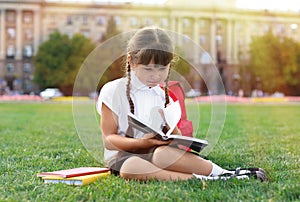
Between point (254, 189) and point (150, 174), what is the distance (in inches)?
23.6

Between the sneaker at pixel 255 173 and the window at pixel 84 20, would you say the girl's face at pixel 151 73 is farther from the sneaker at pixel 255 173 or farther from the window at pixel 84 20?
the window at pixel 84 20

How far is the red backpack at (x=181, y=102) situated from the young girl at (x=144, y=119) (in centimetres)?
12

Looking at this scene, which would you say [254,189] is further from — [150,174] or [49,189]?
[49,189]

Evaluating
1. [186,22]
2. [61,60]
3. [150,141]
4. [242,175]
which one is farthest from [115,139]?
[186,22]

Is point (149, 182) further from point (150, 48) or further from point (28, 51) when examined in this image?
point (28, 51)

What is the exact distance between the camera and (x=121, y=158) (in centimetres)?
300

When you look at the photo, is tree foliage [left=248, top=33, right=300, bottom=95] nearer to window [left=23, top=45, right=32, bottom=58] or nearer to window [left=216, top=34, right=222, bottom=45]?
window [left=216, top=34, right=222, bottom=45]

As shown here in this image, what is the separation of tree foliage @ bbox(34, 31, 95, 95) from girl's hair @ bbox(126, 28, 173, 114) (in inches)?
1586

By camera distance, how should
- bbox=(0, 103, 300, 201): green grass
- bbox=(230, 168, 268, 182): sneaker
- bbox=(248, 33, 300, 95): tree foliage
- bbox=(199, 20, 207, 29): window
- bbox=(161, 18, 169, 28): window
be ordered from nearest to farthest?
bbox=(0, 103, 300, 201): green grass < bbox=(230, 168, 268, 182): sneaker < bbox=(248, 33, 300, 95): tree foliage < bbox=(199, 20, 207, 29): window < bbox=(161, 18, 169, 28): window

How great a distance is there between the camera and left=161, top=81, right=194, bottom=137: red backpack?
10.4ft

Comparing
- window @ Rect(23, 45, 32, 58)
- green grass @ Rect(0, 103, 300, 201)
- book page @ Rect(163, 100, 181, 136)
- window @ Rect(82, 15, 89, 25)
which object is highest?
book page @ Rect(163, 100, 181, 136)

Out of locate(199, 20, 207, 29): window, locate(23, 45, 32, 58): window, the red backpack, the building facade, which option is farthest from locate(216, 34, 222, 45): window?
the red backpack

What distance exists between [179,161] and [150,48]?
2.13 ft

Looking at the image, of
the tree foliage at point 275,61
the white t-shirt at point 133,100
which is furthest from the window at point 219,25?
the white t-shirt at point 133,100
